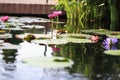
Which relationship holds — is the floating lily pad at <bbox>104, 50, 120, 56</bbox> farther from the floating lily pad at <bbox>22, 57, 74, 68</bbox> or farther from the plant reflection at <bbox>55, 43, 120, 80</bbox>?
the floating lily pad at <bbox>22, 57, 74, 68</bbox>

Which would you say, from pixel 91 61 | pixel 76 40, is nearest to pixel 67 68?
pixel 91 61

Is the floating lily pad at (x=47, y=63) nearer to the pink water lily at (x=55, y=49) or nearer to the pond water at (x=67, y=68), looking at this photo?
the pond water at (x=67, y=68)

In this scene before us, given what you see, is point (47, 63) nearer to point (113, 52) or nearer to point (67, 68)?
point (67, 68)

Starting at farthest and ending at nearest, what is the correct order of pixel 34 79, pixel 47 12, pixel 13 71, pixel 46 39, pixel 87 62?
pixel 47 12 → pixel 46 39 → pixel 87 62 → pixel 13 71 → pixel 34 79

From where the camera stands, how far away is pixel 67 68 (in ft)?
8.79

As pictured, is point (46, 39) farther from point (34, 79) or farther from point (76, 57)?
point (34, 79)

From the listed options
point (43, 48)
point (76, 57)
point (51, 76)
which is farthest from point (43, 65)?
point (43, 48)

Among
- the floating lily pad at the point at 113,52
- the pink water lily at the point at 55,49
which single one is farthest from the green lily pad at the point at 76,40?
the floating lily pad at the point at 113,52

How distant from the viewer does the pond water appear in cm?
245

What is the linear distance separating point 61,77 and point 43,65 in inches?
9.6

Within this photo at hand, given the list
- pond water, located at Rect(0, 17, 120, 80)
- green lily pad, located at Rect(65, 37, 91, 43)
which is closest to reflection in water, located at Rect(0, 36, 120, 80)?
pond water, located at Rect(0, 17, 120, 80)

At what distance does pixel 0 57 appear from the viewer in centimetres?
307

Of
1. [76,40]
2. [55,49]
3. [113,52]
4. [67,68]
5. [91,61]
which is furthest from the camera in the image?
[76,40]

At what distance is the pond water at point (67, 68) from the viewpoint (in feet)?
8.05
